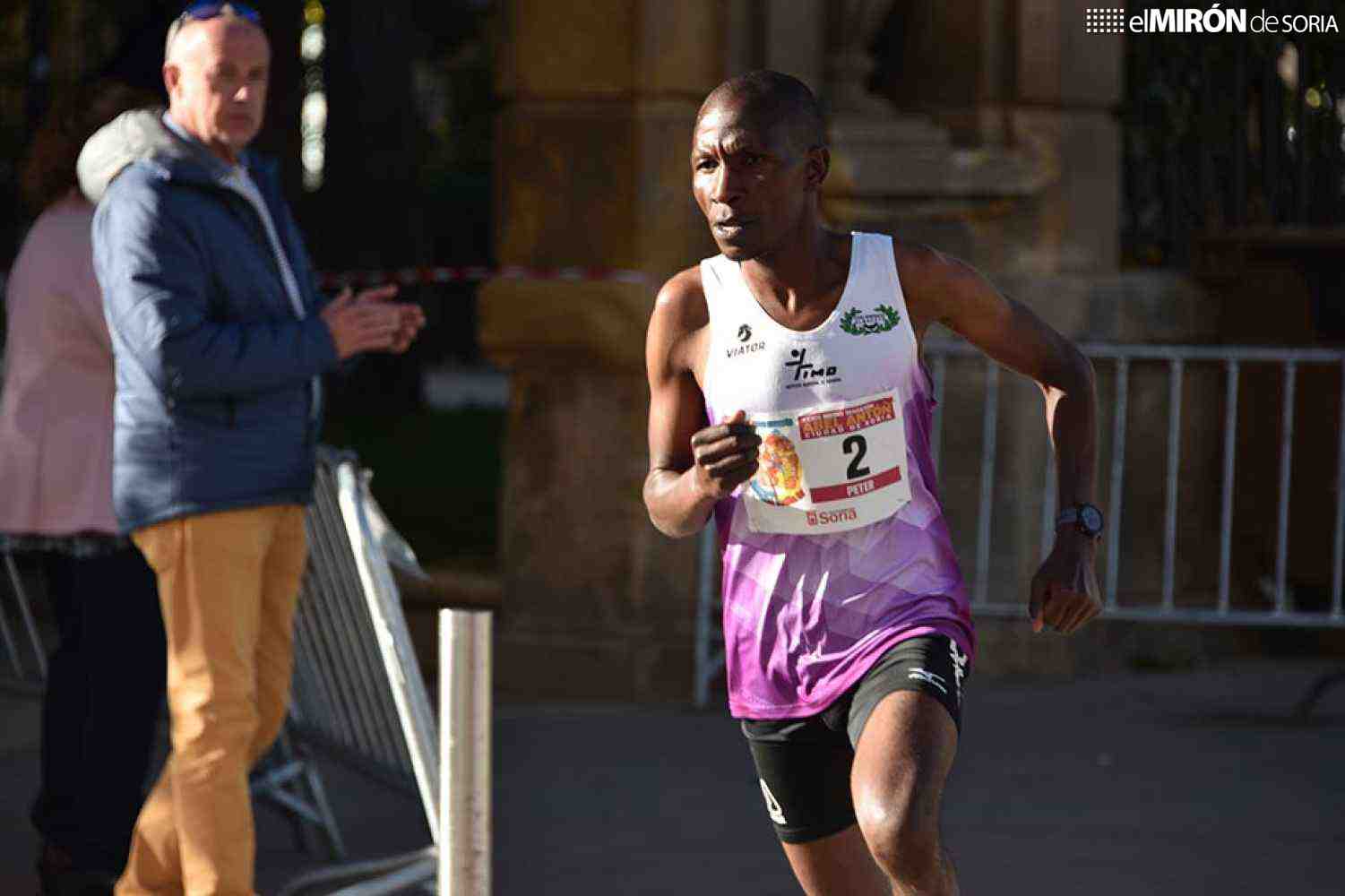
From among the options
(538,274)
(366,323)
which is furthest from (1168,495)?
(366,323)

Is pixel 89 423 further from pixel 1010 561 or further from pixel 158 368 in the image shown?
pixel 1010 561

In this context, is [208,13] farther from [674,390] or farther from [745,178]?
[745,178]

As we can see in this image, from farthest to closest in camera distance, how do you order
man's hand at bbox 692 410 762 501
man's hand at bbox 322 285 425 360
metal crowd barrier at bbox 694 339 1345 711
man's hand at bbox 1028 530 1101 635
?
metal crowd barrier at bbox 694 339 1345 711 < man's hand at bbox 322 285 425 360 < man's hand at bbox 1028 530 1101 635 < man's hand at bbox 692 410 762 501

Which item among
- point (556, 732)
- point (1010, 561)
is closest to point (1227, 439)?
point (1010, 561)

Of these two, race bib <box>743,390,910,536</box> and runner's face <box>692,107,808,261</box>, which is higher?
runner's face <box>692,107,808,261</box>

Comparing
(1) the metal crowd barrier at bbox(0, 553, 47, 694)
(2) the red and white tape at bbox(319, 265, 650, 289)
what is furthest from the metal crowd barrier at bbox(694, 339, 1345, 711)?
(1) the metal crowd barrier at bbox(0, 553, 47, 694)

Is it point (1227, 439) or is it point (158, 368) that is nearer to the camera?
point (158, 368)

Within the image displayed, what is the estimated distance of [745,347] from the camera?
4.07 meters

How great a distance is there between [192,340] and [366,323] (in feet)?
1.20

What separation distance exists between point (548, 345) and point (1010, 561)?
175 centimetres

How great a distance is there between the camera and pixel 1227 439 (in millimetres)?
8609

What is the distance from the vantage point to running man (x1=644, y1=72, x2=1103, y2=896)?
3.96 metres

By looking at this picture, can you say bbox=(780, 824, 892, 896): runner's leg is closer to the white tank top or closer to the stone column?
the white tank top

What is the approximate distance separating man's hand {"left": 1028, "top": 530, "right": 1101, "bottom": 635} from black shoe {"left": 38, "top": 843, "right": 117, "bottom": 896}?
8.02ft
